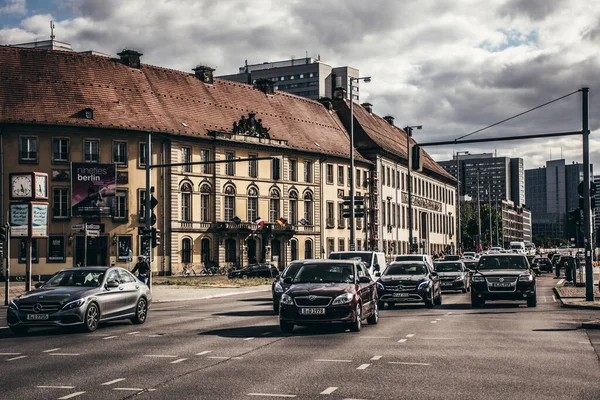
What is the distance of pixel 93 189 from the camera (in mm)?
65125

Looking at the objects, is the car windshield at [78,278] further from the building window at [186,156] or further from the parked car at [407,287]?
the building window at [186,156]

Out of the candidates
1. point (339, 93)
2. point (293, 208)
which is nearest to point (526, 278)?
point (293, 208)

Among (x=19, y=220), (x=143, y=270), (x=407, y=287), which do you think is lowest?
(x=407, y=287)

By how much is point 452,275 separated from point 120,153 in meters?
35.3

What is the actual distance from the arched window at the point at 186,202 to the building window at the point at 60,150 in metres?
9.95

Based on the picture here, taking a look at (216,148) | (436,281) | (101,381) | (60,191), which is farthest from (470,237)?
(101,381)

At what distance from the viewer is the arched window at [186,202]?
2800 inches

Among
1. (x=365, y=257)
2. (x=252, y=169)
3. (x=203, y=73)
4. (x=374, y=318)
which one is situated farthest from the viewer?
Result: (x=203, y=73)

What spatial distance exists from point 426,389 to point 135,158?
59.0m

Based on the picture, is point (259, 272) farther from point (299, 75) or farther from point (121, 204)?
point (299, 75)

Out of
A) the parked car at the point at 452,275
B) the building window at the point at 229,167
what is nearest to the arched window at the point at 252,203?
the building window at the point at 229,167

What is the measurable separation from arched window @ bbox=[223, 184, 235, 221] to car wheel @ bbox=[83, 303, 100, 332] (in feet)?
179

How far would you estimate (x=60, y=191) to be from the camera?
213 feet

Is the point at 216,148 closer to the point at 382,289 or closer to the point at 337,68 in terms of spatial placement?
the point at 382,289
